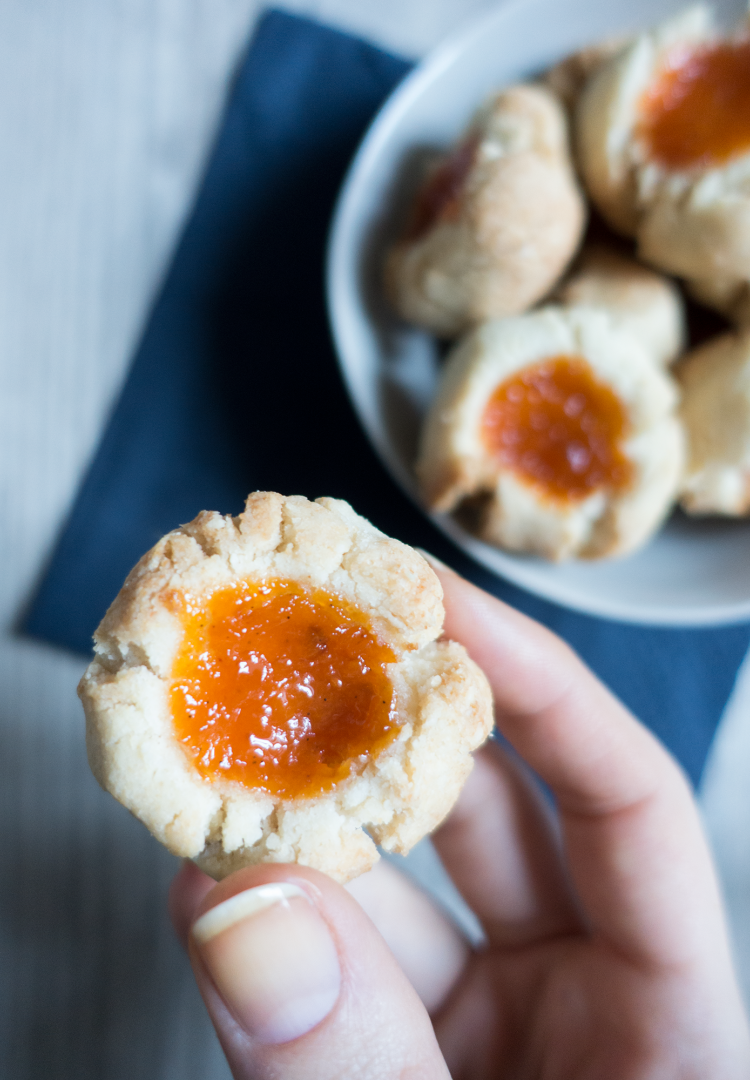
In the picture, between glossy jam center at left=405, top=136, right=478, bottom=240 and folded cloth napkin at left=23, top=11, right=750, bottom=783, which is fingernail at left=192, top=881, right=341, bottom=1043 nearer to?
folded cloth napkin at left=23, top=11, right=750, bottom=783

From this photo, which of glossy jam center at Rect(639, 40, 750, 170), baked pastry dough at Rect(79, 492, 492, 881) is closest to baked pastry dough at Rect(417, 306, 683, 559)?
glossy jam center at Rect(639, 40, 750, 170)

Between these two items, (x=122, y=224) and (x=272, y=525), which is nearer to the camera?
(x=272, y=525)

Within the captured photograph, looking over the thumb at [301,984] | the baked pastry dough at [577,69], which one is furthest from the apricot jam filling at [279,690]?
the baked pastry dough at [577,69]

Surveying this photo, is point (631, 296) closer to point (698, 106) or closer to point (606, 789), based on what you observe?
point (698, 106)

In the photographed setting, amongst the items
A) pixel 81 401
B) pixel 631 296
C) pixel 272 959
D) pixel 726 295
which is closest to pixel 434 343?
pixel 631 296

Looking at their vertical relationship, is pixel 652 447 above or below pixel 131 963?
above

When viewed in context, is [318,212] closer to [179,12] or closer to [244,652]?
[179,12]

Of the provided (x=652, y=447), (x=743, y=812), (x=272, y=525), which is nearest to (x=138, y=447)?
(x=272, y=525)
